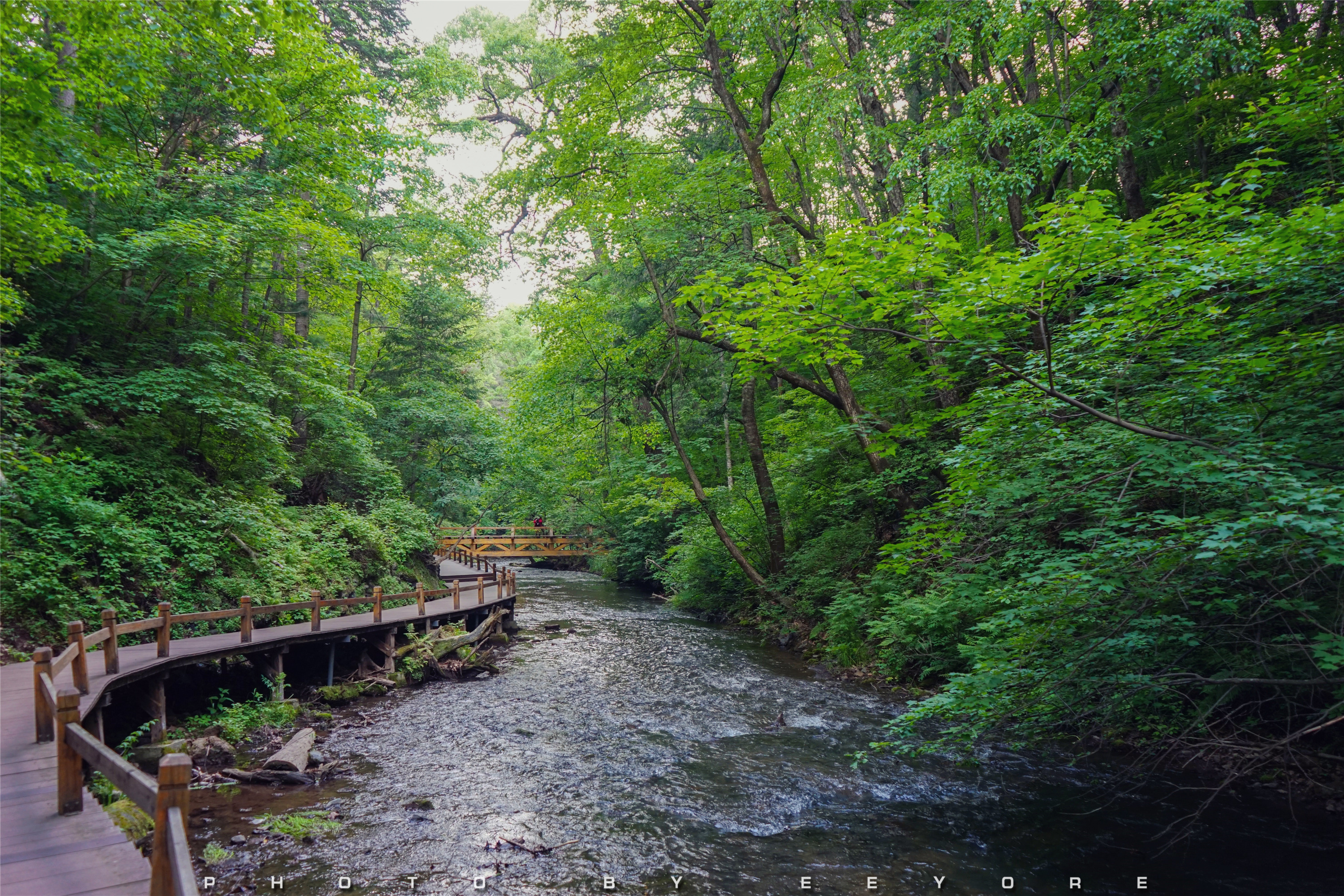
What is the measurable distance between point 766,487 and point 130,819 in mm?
12533

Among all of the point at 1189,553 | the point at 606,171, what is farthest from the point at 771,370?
the point at 1189,553

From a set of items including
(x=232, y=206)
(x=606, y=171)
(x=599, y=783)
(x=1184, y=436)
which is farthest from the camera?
(x=606, y=171)

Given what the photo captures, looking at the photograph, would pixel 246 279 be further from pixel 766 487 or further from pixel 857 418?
pixel 857 418

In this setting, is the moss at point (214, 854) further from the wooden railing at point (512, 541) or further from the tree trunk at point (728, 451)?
the wooden railing at point (512, 541)

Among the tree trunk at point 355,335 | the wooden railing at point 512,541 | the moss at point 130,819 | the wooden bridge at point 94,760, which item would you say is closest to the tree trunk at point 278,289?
the tree trunk at point 355,335

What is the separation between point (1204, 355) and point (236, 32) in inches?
563

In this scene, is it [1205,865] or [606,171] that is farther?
[606,171]

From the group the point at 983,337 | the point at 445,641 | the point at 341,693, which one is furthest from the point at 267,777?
the point at 983,337

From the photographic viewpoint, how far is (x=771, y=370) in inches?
478

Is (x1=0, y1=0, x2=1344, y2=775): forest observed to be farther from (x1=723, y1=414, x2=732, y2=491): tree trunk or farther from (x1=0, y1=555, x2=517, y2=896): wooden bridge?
(x1=0, y1=555, x2=517, y2=896): wooden bridge

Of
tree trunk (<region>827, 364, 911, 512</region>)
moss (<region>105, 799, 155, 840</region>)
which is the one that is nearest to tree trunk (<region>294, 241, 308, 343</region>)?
moss (<region>105, 799, 155, 840</region>)

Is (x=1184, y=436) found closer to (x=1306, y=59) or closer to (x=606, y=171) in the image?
(x=1306, y=59)

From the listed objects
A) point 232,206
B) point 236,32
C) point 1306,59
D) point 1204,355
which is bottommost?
point 1204,355

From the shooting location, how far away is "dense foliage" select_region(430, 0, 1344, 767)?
175 inches
